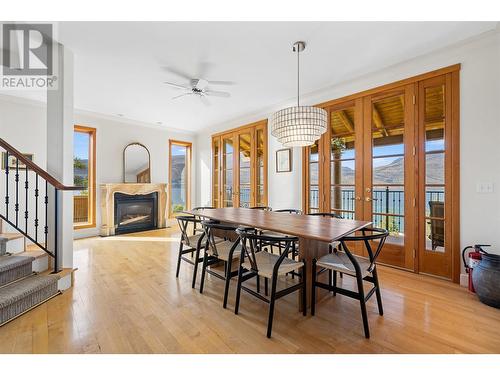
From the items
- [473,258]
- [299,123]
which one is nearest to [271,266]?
[299,123]

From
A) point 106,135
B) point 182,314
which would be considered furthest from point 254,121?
point 182,314

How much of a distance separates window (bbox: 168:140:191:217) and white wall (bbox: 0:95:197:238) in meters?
0.16

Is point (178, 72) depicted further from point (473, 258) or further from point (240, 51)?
point (473, 258)

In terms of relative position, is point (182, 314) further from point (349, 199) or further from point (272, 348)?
point (349, 199)

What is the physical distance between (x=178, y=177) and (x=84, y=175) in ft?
7.55

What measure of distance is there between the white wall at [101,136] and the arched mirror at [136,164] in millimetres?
106

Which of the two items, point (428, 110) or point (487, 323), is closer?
point (487, 323)

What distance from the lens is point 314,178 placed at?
4.18 meters

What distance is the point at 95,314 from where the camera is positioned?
2.10 meters

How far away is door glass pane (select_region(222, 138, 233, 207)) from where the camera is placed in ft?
19.7

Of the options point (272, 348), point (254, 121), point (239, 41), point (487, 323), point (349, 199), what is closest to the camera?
point (272, 348)

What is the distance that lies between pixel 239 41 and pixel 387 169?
8.33ft

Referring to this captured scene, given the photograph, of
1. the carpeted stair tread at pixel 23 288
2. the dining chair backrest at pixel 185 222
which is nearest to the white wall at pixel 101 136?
the carpeted stair tread at pixel 23 288

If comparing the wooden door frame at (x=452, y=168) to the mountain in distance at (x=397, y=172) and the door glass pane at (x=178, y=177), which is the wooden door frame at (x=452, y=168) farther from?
the door glass pane at (x=178, y=177)
